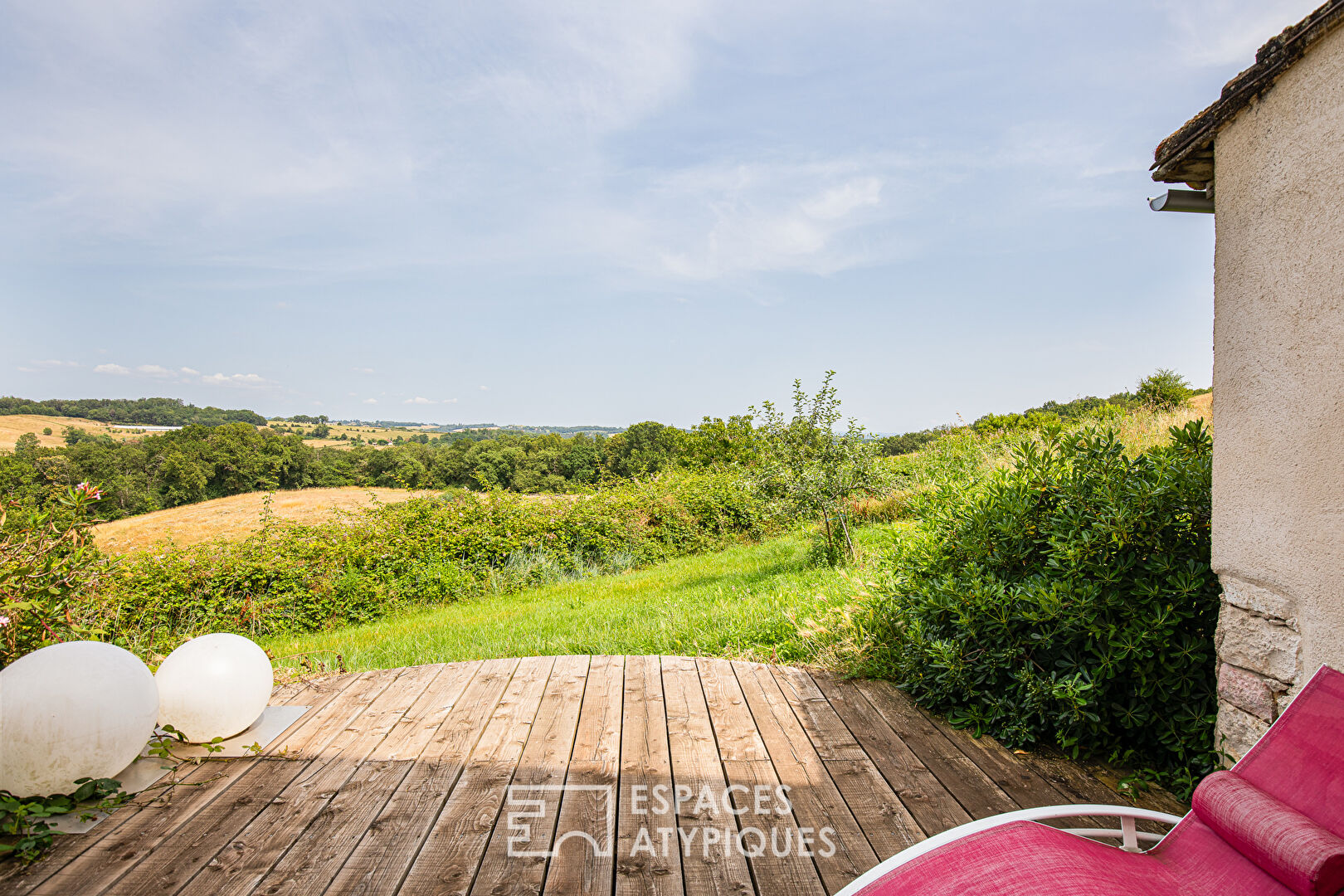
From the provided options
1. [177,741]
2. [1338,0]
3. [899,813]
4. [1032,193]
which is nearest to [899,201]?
[1032,193]

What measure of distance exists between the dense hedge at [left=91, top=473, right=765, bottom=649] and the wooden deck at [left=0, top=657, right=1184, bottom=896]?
4.25 metres

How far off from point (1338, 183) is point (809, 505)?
5.04 meters

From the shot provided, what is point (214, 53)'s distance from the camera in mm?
7172

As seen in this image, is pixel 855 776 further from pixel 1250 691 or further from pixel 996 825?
pixel 1250 691

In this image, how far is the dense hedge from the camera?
21.5ft

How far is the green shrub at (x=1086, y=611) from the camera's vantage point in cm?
234

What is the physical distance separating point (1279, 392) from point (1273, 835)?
4.31ft

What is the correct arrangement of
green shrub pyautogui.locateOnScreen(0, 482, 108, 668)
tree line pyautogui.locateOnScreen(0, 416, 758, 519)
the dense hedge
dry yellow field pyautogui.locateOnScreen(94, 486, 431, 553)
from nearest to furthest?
1. green shrub pyautogui.locateOnScreen(0, 482, 108, 668)
2. the dense hedge
3. tree line pyautogui.locateOnScreen(0, 416, 758, 519)
4. dry yellow field pyautogui.locateOnScreen(94, 486, 431, 553)

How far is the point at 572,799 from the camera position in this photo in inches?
91.3

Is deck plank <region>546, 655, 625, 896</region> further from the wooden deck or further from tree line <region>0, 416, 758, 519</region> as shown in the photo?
tree line <region>0, 416, 758, 519</region>

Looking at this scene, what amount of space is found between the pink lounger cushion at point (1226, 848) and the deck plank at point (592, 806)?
3.48 ft

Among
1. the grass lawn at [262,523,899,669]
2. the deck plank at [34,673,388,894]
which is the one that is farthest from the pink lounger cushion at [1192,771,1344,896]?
the deck plank at [34,673,388,894]

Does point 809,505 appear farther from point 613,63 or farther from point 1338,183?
point 613,63

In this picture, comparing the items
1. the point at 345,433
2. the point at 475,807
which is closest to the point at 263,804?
the point at 475,807
